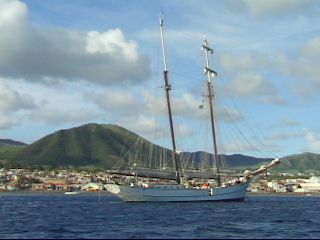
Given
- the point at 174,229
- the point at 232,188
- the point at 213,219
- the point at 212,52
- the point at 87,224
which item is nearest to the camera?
the point at 174,229

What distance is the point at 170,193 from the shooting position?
13350 centimetres

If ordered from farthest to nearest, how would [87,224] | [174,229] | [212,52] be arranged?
[212,52], [87,224], [174,229]

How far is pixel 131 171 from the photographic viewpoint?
137500mm

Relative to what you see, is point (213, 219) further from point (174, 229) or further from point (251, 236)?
point (251, 236)

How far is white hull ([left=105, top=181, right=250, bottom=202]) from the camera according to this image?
133875 mm

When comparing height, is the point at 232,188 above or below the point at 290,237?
above

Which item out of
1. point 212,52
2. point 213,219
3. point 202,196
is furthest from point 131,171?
point 213,219

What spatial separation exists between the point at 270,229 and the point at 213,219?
15.4m

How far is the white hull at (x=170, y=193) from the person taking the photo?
134 m

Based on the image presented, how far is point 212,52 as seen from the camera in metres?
157

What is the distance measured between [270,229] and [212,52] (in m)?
93.0

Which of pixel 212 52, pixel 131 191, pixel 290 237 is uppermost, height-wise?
pixel 212 52

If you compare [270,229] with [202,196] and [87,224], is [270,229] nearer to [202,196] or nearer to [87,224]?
[87,224]

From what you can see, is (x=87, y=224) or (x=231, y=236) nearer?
(x=231, y=236)
